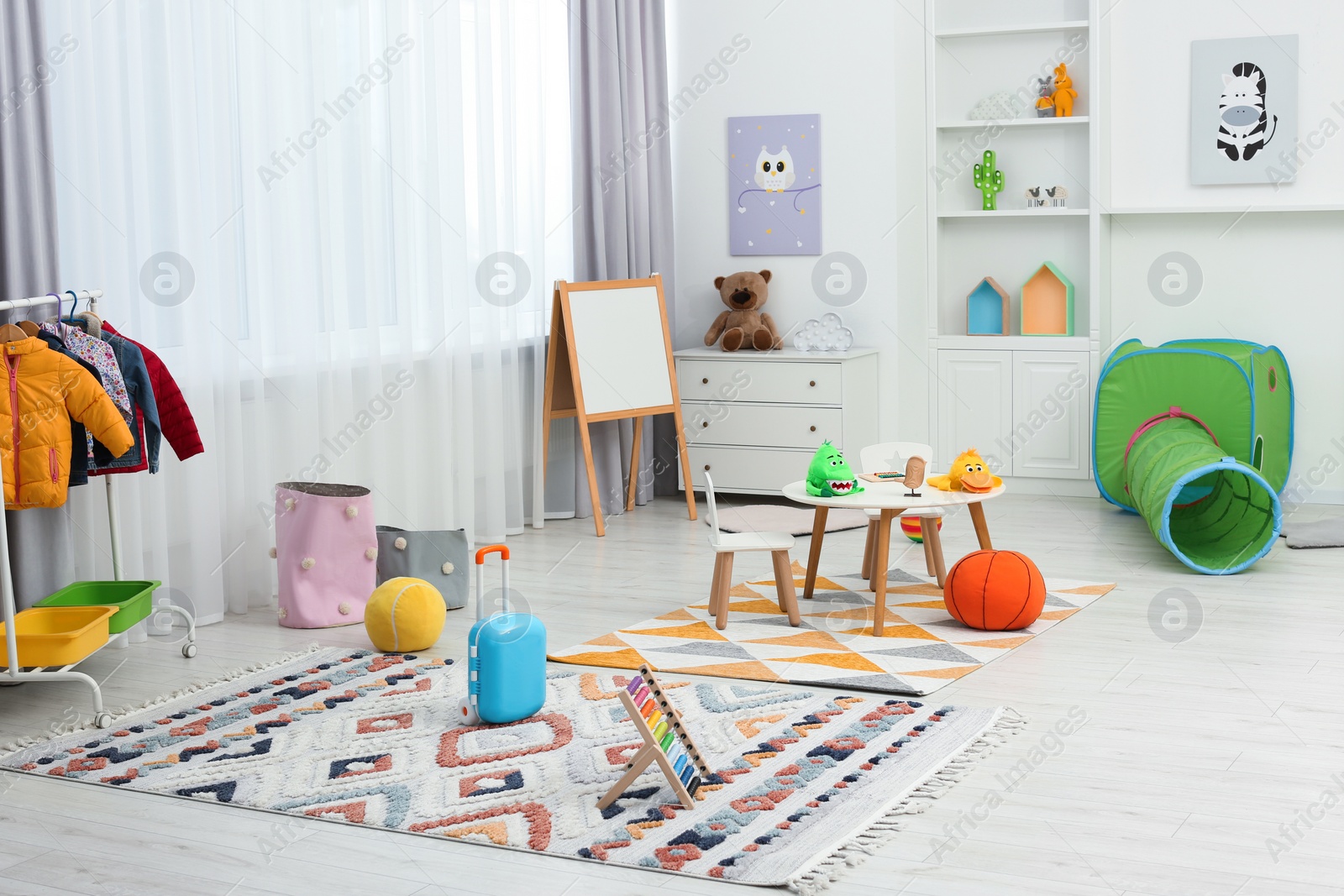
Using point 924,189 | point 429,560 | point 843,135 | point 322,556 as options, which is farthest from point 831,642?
point 843,135

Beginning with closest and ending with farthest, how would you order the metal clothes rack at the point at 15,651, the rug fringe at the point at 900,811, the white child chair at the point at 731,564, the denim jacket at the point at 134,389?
the rug fringe at the point at 900,811 < the metal clothes rack at the point at 15,651 < the denim jacket at the point at 134,389 < the white child chair at the point at 731,564

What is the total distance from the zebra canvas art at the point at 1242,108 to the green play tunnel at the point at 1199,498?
4.20ft

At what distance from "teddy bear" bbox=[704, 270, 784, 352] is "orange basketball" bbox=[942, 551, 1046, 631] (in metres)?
2.52

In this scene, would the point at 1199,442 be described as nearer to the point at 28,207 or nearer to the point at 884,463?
the point at 884,463

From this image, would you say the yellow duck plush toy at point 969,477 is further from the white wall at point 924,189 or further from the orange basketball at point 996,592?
the white wall at point 924,189

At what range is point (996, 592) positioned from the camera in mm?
3871

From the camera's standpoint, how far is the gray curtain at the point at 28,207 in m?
3.62

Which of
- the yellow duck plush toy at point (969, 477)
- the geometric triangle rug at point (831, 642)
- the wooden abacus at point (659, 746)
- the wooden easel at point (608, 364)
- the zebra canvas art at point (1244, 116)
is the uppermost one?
the zebra canvas art at point (1244, 116)

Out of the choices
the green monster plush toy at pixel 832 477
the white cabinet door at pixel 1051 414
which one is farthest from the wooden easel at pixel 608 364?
the green monster plush toy at pixel 832 477

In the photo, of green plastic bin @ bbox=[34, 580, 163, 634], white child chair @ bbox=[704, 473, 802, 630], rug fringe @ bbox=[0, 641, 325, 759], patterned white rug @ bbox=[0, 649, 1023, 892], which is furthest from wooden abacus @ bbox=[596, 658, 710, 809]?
green plastic bin @ bbox=[34, 580, 163, 634]

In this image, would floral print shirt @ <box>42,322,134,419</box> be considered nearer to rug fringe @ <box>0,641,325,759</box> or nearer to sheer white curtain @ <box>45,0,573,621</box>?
sheer white curtain @ <box>45,0,573,621</box>

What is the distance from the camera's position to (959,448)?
20.8 feet

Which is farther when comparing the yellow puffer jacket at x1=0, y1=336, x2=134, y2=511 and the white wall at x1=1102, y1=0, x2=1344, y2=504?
the white wall at x1=1102, y1=0, x2=1344, y2=504

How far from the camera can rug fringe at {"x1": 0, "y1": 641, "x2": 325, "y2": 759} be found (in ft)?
10.3
